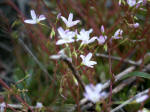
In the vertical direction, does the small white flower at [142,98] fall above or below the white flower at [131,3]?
below

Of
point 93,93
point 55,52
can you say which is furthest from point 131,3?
point 93,93

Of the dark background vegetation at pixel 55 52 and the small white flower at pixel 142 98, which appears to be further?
the dark background vegetation at pixel 55 52

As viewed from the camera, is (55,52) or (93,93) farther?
(55,52)

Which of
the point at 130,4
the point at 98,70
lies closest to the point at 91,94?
the point at 130,4

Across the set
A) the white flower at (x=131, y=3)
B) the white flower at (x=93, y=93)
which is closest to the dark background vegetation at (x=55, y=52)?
the white flower at (x=131, y=3)

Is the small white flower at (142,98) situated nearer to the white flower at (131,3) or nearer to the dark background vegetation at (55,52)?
the dark background vegetation at (55,52)

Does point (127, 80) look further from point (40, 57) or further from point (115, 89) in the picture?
point (40, 57)

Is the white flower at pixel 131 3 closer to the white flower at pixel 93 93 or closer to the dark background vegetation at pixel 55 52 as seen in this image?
the dark background vegetation at pixel 55 52

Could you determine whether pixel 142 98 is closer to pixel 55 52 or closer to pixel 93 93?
pixel 93 93

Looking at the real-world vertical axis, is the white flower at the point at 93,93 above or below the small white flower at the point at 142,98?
above

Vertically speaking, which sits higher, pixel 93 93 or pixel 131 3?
pixel 131 3

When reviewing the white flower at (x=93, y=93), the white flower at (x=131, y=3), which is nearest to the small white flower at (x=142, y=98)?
the white flower at (x=93, y=93)
